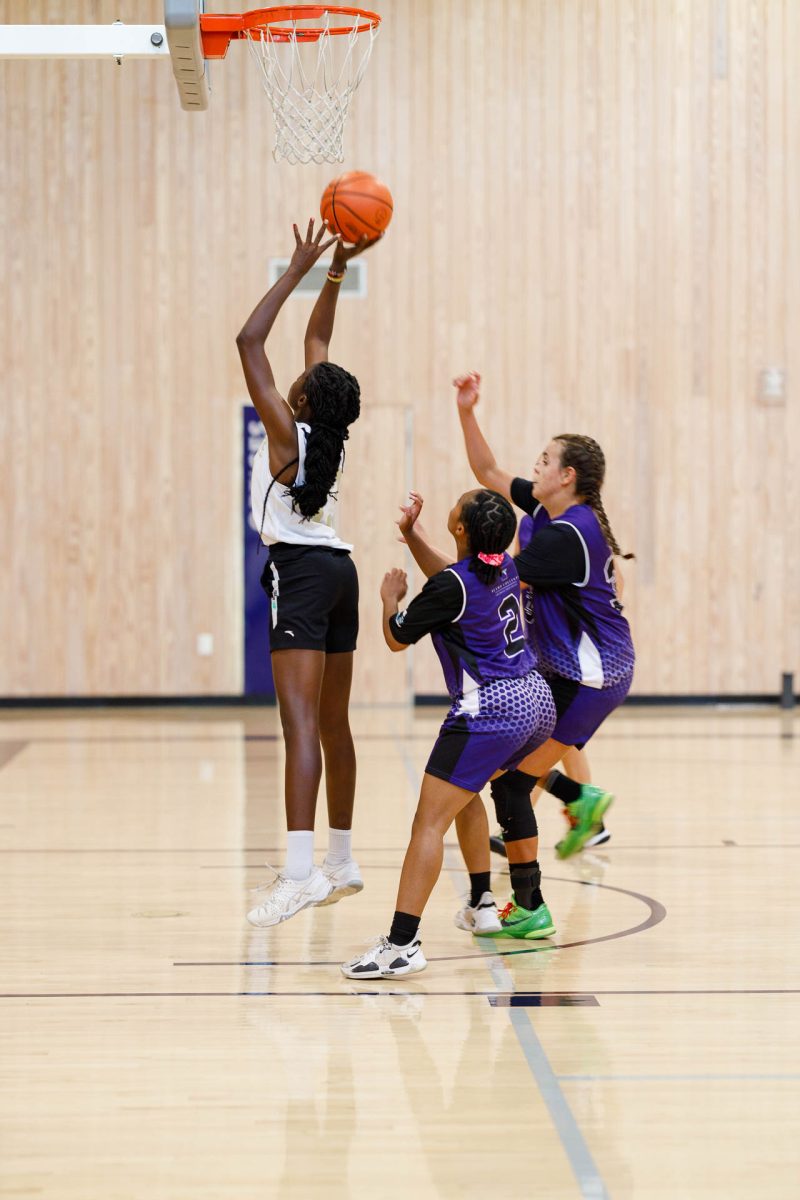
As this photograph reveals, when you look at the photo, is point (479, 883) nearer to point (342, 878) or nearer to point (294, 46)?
point (342, 878)

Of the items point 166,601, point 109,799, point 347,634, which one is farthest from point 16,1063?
point 166,601

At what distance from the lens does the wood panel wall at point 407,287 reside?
11648 millimetres

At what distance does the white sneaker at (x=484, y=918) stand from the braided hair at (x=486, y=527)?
3.44 ft

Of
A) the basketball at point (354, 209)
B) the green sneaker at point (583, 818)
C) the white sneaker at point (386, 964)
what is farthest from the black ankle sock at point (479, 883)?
the basketball at point (354, 209)

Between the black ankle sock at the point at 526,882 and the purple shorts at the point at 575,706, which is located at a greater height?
the purple shorts at the point at 575,706

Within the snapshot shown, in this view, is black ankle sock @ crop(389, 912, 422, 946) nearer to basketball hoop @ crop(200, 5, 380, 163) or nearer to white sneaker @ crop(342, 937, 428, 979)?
white sneaker @ crop(342, 937, 428, 979)

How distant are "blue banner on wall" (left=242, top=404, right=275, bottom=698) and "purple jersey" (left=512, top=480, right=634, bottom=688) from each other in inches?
268

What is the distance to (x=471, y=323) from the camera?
38.5ft

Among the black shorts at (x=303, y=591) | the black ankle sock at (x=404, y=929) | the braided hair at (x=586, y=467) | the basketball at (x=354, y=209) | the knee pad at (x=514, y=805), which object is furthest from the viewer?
the basketball at (x=354, y=209)

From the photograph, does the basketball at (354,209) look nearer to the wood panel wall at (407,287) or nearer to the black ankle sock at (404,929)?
the black ankle sock at (404,929)

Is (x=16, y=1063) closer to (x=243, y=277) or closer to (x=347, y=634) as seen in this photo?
(x=347, y=634)

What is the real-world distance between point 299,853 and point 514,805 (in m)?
0.63

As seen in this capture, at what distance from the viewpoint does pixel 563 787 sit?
5793 mm

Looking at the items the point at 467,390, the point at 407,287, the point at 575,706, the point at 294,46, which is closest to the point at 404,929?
the point at 575,706
